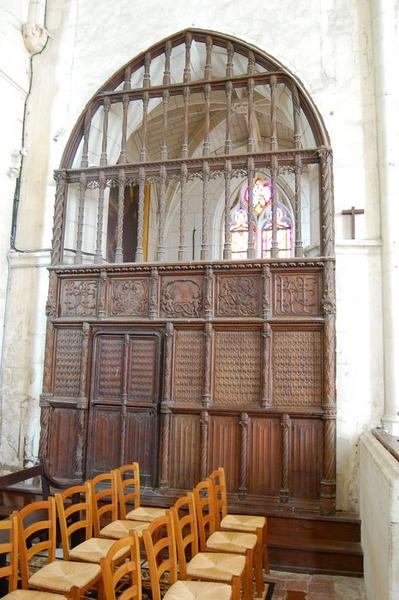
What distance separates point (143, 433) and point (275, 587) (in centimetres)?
202

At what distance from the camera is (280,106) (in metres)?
6.37

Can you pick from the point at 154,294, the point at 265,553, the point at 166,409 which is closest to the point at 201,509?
the point at 265,553

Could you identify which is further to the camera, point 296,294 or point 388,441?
point 296,294

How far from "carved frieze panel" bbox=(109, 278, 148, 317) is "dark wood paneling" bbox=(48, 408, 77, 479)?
46.5 inches

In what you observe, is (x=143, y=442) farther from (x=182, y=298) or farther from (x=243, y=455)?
(x=182, y=298)

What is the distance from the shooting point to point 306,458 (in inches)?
193

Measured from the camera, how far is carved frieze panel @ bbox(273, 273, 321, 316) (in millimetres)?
5104

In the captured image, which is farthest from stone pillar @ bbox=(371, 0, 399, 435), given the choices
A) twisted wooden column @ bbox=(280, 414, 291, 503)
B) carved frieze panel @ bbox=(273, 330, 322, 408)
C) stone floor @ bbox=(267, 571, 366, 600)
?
stone floor @ bbox=(267, 571, 366, 600)

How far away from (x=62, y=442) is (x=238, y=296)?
2421mm

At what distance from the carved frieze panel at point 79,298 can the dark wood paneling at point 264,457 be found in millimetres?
2144

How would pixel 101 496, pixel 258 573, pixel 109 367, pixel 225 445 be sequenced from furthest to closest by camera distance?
pixel 109 367 → pixel 225 445 → pixel 101 496 → pixel 258 573

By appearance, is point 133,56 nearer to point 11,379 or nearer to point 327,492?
point 11,379

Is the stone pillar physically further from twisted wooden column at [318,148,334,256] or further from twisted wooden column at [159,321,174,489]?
twisted wooden column at [159,321,174,489]

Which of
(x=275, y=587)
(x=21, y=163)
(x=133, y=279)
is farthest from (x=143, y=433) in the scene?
(x=21, y=163)
